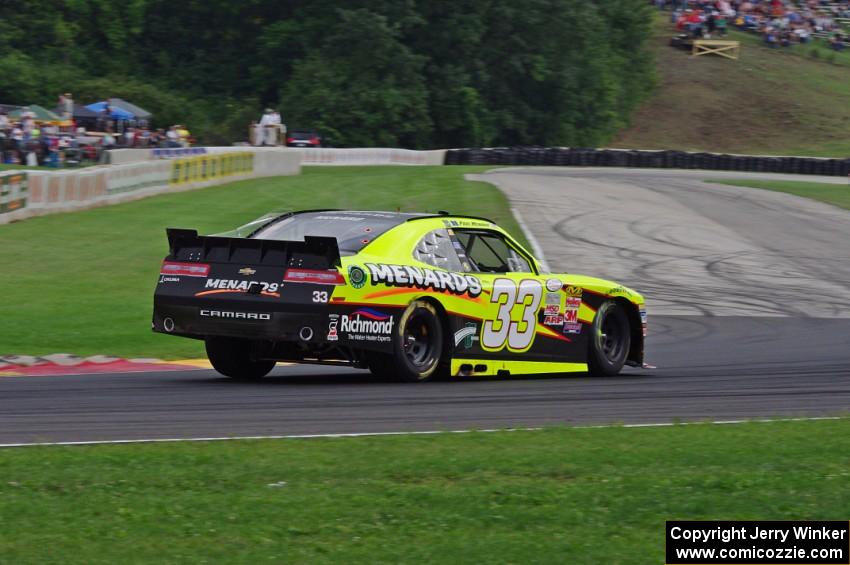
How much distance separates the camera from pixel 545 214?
1189 inches

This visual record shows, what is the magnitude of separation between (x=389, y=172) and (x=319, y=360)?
36.4 metres

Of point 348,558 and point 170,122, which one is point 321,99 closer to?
point 170,122

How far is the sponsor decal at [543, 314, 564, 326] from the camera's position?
1168cm

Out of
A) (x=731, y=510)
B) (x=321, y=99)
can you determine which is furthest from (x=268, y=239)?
(x=321, y=99)

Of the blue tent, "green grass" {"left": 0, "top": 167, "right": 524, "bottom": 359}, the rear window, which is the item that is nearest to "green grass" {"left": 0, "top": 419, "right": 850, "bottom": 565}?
the rear window

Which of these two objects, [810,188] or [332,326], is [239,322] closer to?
[332,326]

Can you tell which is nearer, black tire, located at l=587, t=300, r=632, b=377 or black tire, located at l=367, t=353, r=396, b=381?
black tire, located at l=367, t=353, r=396, b=381

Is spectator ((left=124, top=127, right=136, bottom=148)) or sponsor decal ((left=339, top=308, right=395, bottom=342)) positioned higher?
sponsor decal ((left=339, top=308, right=395, bottom=342))

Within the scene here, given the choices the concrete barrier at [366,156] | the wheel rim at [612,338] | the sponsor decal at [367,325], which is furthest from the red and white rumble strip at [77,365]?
the concrete barrier at [366,156]

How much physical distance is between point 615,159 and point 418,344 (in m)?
46.1

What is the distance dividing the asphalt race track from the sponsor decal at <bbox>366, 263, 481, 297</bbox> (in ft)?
2.47

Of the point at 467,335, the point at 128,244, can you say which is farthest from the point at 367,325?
the point at 128,244

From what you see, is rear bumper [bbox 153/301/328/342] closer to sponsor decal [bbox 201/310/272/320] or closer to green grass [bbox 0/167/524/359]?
sponsor decal [bbox 201/310/272/320]

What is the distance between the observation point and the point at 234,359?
11266mm
